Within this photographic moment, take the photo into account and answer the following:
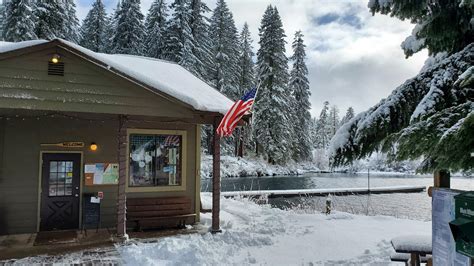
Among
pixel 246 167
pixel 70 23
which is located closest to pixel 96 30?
pixel 70 23

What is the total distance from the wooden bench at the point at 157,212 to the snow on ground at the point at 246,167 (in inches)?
786

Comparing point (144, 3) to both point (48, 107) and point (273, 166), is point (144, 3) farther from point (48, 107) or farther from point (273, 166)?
point (48, 107)

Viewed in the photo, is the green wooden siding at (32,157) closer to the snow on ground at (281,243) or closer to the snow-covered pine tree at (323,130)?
the snow on ground at (281,243)

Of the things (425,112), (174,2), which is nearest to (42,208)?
(425,112)

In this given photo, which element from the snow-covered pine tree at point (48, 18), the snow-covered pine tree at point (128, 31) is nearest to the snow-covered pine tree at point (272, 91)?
the snow-covered pine tree at point (128, 31)

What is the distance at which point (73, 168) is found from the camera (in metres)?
8.49

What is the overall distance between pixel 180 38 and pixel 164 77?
2061 cm

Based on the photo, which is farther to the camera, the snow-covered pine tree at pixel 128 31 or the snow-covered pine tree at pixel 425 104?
the snow-covered pine tree at pixel 128 31

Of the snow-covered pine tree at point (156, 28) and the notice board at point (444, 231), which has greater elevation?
the snow-covered pine tree at point (156, 28)

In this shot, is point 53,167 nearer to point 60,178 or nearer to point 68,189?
point 60,178

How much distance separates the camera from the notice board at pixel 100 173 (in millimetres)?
8462

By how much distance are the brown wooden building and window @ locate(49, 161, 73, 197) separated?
21 mm

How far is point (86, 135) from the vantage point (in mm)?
8547

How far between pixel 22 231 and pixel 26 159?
156 centimetres
